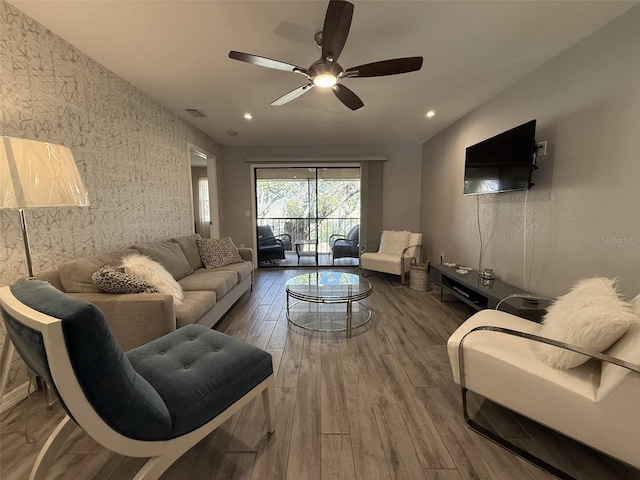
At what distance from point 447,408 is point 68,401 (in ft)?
5.96

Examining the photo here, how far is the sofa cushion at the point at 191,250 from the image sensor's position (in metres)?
3.18

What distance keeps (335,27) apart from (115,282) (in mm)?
2125

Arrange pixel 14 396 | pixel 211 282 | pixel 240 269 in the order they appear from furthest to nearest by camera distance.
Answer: pixel 240 269 → pixel 211 282 → pixel 14 396

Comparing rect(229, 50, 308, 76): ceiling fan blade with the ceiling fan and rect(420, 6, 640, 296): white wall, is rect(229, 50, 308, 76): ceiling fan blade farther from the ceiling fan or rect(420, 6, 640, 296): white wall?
rect(420, 6, 640, 296): white wall

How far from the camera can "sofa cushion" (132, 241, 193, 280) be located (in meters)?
2.59

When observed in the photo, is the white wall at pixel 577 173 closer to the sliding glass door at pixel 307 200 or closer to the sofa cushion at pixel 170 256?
the sliding glass door at pixel 307 200

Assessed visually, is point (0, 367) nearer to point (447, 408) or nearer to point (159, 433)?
point (159, 433)

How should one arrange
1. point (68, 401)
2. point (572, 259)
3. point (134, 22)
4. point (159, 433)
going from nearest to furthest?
point (68, 401)
point (159, 433)
point (134, 22)
point (572, 259)

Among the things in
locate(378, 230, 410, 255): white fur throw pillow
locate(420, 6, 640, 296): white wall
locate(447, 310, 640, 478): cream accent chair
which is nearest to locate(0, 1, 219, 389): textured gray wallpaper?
locate(447, 310, 640, 478): cream accent chair

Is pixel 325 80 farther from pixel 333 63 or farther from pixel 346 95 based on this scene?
pixel 346 95

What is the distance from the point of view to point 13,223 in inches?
63.9

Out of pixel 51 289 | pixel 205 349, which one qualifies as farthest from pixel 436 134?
pixel 51 289

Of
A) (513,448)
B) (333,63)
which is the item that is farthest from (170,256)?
(513,448)

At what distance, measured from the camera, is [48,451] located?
3.55ft
